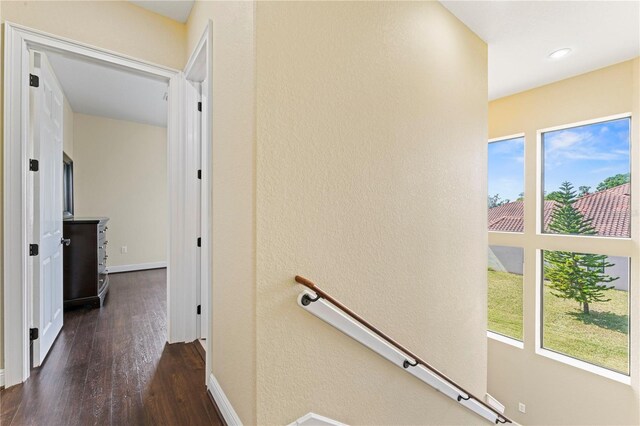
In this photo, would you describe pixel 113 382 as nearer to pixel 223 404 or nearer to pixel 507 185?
pixel 223 404

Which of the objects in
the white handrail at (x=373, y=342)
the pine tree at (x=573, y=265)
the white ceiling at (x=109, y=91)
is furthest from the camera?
the white ceiling at (x=109, y=91)

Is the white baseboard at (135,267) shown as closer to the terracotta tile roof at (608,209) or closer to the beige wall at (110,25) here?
the beige wall at (110,25)

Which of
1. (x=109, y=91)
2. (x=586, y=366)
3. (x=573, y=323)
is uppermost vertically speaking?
(x=109, y=91)

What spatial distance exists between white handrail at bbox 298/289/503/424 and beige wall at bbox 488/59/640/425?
6.54 feet

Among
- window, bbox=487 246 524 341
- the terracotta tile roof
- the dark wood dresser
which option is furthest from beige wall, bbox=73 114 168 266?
the terracotta tile roof

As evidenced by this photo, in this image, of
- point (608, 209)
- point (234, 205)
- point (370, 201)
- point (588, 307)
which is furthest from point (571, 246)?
point (234, 205)

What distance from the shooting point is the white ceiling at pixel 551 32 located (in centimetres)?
234

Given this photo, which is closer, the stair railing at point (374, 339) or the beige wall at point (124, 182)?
the stair railing at point (374, 339)

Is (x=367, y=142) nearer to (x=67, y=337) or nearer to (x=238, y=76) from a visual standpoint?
(x=238, y=76)

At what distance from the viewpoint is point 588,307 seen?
361 cm

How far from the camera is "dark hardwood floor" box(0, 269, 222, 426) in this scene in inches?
65.3

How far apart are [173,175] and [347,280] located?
176cm

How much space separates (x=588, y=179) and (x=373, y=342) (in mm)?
3784

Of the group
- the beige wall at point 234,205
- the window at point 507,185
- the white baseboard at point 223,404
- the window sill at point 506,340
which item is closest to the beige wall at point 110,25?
the beige wall at point 234,205
